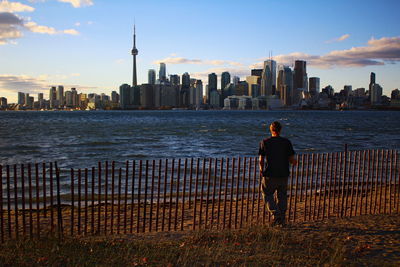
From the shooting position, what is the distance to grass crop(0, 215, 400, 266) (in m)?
7.18

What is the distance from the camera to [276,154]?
890 cm

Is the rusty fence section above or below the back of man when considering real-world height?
below

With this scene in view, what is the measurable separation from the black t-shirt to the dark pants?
0.17m

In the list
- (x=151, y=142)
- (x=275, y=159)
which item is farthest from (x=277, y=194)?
(x=151, y=142)

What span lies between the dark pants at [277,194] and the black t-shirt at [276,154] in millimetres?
171

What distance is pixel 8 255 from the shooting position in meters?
7.38

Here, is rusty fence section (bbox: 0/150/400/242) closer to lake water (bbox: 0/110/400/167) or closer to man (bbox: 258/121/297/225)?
man (bbox: 258/121/297/225)

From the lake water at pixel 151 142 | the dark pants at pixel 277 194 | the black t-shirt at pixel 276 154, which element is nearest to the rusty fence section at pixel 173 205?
the dark pants at pixel 277 194

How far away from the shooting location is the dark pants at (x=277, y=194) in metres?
9.04

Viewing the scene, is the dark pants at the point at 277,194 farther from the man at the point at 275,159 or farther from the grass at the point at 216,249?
the grass at the point at 216,249

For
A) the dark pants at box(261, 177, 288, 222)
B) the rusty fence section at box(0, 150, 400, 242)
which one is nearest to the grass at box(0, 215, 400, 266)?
the dark pants at box(261, 177, 288, 222)

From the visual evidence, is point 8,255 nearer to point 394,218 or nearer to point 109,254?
point 109,254

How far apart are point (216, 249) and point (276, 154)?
8.13 ft

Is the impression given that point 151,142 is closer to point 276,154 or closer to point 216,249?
point 276,154
